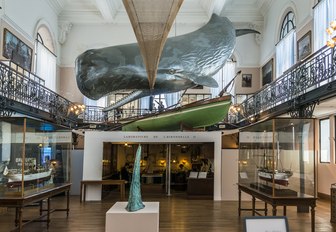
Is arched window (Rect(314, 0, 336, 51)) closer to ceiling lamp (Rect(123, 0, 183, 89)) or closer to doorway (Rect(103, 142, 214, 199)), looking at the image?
doorway (Rect(103, 142, 214, 199))

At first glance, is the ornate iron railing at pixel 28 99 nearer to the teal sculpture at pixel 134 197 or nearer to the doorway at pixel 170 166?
the doorway at pixel 170 166

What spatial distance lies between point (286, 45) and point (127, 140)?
29.3ft

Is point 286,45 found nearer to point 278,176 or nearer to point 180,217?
point 180,217

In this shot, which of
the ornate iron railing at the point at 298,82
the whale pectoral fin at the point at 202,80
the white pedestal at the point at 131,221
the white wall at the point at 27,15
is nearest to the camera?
the whale pectoral fin at the point at 202,80

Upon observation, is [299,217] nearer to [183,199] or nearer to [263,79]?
[183,199]

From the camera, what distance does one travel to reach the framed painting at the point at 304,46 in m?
14.5

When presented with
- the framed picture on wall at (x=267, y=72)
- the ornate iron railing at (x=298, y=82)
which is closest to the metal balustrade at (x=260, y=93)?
the ornate iron railing at (x=298, y=82)

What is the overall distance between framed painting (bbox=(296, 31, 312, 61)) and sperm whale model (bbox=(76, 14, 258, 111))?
9.51 metres

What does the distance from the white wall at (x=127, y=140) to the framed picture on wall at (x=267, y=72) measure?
8175 mm

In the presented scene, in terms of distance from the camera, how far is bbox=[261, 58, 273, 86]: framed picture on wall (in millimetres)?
19266

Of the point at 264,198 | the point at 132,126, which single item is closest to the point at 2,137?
the point at 264,198

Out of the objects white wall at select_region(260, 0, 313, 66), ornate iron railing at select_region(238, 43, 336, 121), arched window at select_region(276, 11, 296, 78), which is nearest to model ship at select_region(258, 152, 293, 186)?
ornate iron railing at select_region(238, 43, 336, 121)

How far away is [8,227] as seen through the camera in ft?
25.7

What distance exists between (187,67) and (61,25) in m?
18.5
